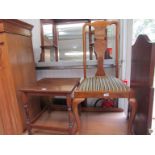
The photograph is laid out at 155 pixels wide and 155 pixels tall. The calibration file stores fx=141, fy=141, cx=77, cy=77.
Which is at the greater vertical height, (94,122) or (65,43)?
(65,43)

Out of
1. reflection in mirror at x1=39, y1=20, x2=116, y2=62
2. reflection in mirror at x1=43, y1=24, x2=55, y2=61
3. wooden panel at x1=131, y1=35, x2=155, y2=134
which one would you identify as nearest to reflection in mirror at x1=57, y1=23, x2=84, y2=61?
reflection in mirror at x1=39, y1=20, x2=116, y2=62

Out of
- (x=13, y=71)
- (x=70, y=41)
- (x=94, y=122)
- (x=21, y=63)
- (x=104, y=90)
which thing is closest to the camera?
(x=104, y=90)

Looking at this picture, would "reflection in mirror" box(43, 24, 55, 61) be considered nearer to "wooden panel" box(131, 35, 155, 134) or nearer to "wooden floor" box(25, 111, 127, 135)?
"wooden floor" box(25, 111, 127, 135)

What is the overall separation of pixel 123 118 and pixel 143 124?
0.52 meters

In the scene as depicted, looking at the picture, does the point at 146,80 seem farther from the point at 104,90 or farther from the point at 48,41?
the point at 48,41

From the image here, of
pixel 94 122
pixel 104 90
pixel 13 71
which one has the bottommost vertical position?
pixel 94 122

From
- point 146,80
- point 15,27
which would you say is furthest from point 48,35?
point 146,80

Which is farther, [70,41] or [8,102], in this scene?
[70,41]

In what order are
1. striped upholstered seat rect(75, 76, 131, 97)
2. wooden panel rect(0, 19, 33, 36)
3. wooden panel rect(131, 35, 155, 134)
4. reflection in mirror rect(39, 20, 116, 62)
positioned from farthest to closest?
reflection in mirror rect(39, 20, 116, 62), wooden panel rect(0, 19, 33, 36), striped upholstered seat rect(75, 76, 131, 97), wooden panel rect(131, 35, 155, 134)

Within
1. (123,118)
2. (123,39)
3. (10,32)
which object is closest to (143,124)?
(123,118)

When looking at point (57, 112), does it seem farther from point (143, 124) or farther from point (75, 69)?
point (143, 124)

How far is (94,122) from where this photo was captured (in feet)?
4.82

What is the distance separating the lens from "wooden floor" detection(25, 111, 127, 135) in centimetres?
131

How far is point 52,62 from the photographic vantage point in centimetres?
164
